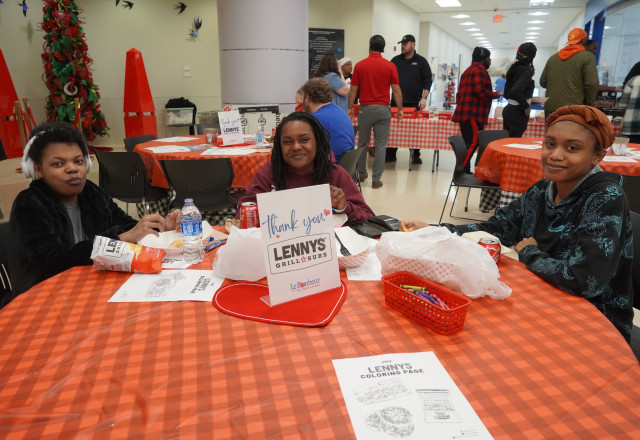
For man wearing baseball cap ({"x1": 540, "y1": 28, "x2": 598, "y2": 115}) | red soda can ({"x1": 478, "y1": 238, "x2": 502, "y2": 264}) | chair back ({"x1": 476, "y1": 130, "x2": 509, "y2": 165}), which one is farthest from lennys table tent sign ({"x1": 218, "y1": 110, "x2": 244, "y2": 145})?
man wearing baseball cap ({"x1": 540, "y1": 28, "x2": 598, "y2": 115})

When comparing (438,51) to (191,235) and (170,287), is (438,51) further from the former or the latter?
(170,287)

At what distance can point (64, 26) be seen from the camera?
6.74 metres

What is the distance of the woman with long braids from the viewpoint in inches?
85.8

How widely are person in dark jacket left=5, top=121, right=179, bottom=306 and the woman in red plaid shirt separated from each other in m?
5.09

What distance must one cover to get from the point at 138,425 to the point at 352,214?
4.88 feet

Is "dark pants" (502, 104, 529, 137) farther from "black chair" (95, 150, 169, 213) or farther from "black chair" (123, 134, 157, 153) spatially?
"black chair" (95, 150, 169, 213)

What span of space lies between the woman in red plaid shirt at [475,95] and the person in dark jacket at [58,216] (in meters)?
5.09

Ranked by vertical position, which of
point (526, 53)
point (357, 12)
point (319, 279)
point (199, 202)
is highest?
point (357, 12)

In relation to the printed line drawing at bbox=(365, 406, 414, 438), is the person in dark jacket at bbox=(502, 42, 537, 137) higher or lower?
higher

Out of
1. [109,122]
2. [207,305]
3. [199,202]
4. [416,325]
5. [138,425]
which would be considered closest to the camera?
[138,425]

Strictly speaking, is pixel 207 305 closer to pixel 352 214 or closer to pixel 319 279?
pixel 319 279

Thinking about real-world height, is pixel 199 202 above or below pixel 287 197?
below

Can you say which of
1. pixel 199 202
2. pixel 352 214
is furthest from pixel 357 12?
pixel 352 214

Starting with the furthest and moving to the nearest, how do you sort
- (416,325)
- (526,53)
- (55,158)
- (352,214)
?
(526,53) < (352,214) < (55,158) < (416,325)
